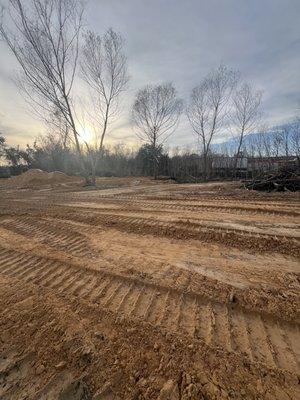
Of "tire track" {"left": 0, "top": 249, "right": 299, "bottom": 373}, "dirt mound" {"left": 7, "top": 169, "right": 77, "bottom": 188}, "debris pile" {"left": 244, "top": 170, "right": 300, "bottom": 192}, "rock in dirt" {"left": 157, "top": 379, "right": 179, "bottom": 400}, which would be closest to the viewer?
"rock in dirt" {"left": 157, "top": 379, "right": 179, "bottom": 400}

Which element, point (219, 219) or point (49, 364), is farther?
point (219, 219)

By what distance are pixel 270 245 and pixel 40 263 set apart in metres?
3.55

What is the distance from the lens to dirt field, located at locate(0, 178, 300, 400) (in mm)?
1707

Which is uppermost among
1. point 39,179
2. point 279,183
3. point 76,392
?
point 279,183

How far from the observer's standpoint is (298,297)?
2.59 metres

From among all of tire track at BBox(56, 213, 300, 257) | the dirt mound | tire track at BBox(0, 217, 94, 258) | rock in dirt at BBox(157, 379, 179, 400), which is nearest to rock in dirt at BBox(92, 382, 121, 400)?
rock in dirt at BBox(157, 379, 179, 400)

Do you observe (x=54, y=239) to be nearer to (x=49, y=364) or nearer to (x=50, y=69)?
(x=49, y=364)

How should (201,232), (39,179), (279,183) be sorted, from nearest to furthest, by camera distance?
(201,232) < (279,183) < (39,179)

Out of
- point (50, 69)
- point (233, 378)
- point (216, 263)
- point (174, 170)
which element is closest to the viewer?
point (233, 378)

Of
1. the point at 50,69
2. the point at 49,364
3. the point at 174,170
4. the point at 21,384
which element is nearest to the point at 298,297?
the point at 49,364

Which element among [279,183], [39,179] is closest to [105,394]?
[279,183]

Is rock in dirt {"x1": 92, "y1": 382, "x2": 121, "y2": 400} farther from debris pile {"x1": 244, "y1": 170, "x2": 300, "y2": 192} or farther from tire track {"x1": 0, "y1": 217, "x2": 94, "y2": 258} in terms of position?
debris pile {"x1": 244, "y1": 170, "x2": 300, "y2": 192}

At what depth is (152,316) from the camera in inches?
93.5

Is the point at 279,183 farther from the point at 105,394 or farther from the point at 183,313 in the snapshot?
the point at 105,394
